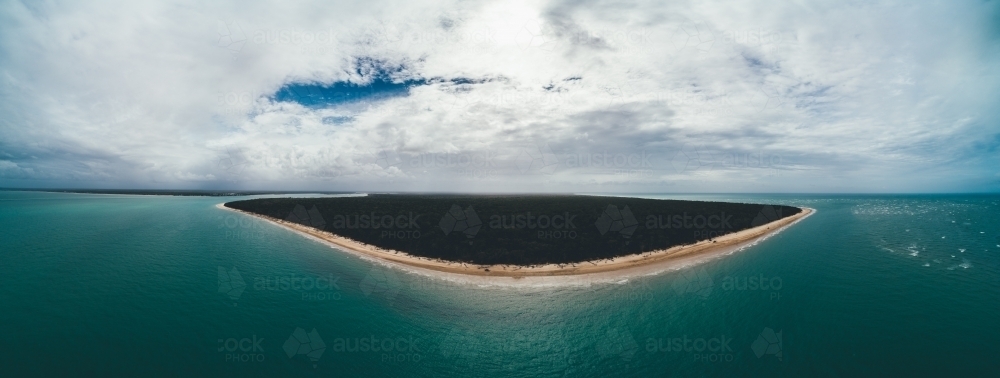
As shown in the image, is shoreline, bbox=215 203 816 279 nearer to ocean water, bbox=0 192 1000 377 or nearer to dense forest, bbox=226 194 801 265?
dense forest, bbox=226 194 801 265

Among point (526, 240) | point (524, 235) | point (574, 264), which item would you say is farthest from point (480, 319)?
point (524, 235)

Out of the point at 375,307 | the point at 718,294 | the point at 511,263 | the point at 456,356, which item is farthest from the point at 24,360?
the point at 718,294

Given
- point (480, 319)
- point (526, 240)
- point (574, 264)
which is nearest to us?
point (480, 319)

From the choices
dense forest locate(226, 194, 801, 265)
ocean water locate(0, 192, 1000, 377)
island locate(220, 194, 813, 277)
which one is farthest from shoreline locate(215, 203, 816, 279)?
ocean water locate(0, 192, 1000, 377)

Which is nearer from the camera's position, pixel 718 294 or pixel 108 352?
pixel 108 352

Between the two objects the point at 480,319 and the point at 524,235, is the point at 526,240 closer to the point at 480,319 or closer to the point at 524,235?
the point at 524,235

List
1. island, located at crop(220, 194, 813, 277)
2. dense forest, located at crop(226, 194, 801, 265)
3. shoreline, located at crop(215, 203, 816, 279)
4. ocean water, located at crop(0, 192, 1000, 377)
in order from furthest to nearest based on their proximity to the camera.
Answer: dense forest, located at crop(226, 194, 801, 265) < island, located at crop(220, 194, 813, 277) < shoreline, located at crop(215, 203, 816, 279) < ocean water, located at crop(0, 192, 1000, 377)

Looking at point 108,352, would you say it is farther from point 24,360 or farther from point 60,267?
point 60,267

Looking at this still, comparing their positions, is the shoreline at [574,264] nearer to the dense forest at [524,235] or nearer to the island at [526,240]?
the island at [526,240]
